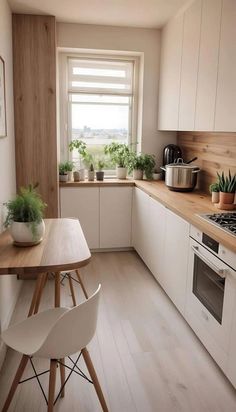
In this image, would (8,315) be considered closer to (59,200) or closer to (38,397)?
(38,397)

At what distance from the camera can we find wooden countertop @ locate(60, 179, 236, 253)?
2.04 m

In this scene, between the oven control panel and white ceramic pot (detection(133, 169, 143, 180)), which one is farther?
white ceramic pot (detection(133, 169, 143, 180))

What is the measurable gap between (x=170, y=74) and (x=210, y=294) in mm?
2369

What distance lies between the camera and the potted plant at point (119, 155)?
4.12 meters

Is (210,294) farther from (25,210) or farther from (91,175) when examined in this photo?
(91,175)

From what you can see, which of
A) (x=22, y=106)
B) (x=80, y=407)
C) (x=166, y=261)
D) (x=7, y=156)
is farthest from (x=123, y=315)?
(x=22, y=106)

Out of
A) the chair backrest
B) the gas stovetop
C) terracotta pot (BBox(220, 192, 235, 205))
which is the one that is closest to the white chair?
the chair backrest

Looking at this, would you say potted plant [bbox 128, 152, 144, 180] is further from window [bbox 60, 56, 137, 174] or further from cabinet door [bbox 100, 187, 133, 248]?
window [bbox 60, 56, 137, 174]

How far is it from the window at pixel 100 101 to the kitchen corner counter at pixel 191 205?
0.76m

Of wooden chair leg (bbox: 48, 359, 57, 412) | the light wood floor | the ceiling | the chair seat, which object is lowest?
the light wood floor

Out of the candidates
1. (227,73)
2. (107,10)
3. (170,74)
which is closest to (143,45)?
(170,74)

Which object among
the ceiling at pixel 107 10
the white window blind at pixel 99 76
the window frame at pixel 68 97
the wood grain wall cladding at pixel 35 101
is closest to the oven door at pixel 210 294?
the wood grain wall cladding at pixel 35 101

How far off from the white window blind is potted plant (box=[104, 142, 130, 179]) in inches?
25.3

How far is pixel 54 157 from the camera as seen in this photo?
342 centimetres
